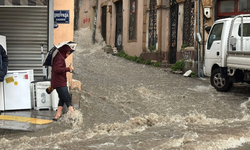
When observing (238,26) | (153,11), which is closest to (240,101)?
(238,26)

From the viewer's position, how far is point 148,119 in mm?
6660

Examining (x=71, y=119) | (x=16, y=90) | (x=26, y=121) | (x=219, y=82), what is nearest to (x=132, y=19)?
(x=219, y=82)

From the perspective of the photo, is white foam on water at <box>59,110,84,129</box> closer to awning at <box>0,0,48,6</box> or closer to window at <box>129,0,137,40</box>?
awning at <box>0,0,48,6</box>

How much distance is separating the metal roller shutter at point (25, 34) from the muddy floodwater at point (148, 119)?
1.67 meters

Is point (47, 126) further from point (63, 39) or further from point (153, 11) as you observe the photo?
point (153, 11)

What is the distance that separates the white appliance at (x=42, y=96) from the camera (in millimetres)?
7293

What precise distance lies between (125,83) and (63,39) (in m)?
3.49

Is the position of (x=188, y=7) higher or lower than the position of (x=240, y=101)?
higher

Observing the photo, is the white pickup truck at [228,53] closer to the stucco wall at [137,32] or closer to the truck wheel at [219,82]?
the truck wheel at [219,82]

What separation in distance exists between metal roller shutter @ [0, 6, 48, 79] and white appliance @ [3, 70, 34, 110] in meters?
1.00

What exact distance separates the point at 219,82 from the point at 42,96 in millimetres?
5443

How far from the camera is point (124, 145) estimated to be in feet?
16.0

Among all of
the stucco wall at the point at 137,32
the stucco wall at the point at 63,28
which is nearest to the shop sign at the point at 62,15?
the stucco wall at the point at 63,28

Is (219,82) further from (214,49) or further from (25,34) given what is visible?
(25,34)
